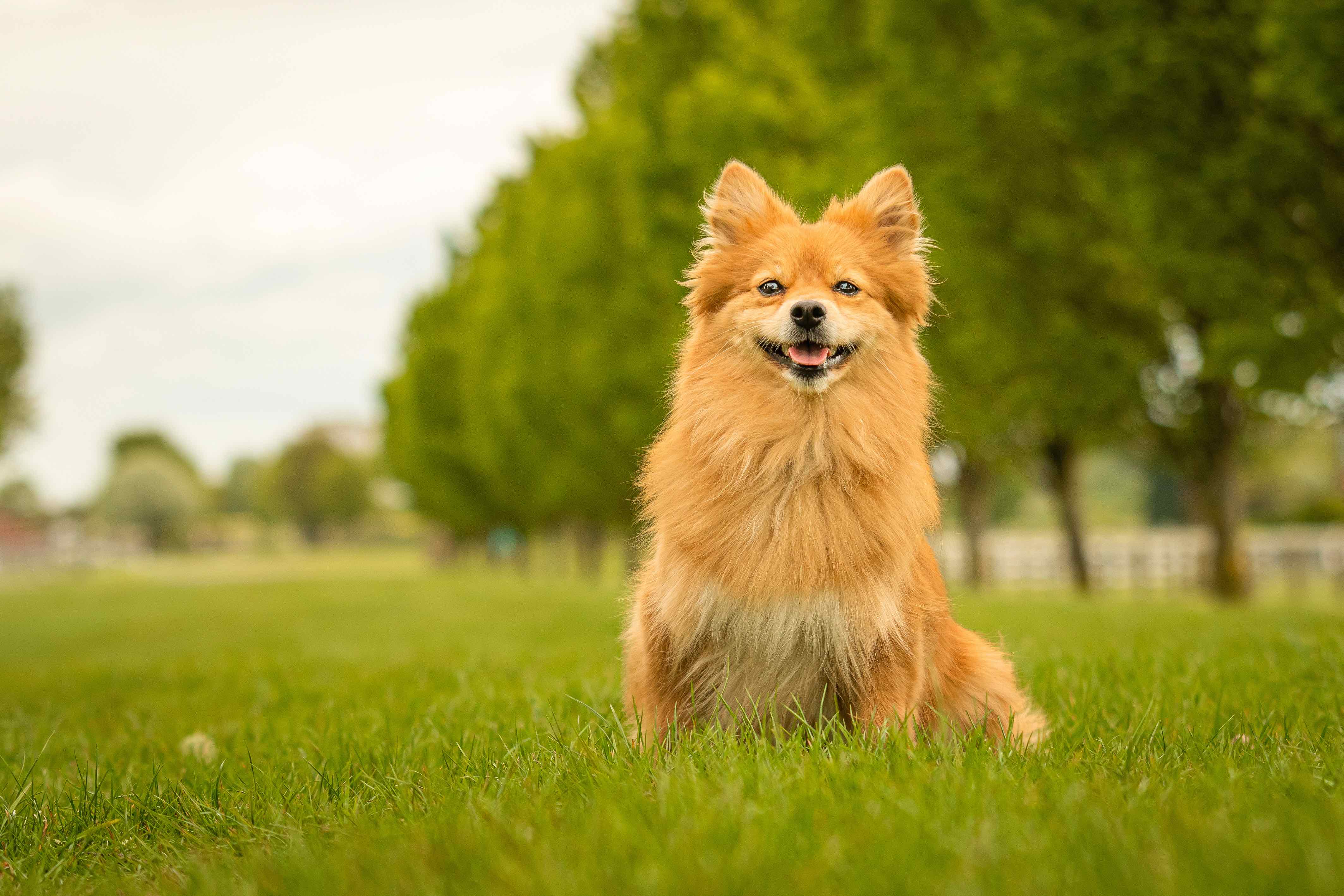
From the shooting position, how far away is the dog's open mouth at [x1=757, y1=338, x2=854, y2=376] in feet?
12.5

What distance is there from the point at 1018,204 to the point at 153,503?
96.2 metres

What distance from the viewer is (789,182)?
14.0 metres

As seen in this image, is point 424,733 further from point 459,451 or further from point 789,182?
point 459,451

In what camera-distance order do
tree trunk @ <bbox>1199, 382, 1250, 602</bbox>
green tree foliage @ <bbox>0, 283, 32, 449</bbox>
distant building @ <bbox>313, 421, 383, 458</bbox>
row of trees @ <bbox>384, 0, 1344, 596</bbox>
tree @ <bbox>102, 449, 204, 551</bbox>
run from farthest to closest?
1. distant building @ <bbox>313, 421, 383, 458</bbox>
2. tree @ <bbox>102, 449, 204, 551</bbox>
3. green tree foliage @ <bbox>0, 283, 32, 449</bbox>
4. tree trunk @ <bbox>1199, 382, 1250, 602</bbox>
5. row of trees @ <bbox>384, 0, 1344, 596</bbox>

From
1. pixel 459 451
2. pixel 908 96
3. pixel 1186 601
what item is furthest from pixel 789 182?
pixel 459 451

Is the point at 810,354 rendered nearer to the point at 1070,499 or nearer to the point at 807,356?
the point at 807,356

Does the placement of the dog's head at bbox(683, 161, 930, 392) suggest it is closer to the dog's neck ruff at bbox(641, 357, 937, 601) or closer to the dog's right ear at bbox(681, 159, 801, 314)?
the dog's right ear at bbox(681, 159, 801, 314)

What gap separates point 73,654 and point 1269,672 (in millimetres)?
15810

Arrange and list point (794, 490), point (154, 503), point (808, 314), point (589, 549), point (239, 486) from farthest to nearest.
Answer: point (239, 486) < point (154, 503) < point (589, 549) < point (808, 314) < point (794, 490)

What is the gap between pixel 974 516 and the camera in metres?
23.2

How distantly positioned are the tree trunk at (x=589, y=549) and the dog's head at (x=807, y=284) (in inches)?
1233

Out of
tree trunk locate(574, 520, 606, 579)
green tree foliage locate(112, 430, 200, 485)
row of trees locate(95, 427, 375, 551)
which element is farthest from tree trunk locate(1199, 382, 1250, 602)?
green tree foliage locate(112, 430, 200, 485)

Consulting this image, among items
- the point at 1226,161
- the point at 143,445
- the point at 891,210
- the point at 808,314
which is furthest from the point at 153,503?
the point at 808,314

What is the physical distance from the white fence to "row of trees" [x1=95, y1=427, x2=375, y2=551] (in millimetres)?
76218
